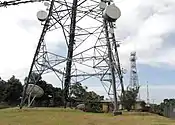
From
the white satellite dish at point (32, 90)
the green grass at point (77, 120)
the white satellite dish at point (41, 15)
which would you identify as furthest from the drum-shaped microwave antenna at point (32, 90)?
the green grass at point (77, 120)

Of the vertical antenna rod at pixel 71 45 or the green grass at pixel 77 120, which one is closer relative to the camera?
the green grass at pixel 77 120

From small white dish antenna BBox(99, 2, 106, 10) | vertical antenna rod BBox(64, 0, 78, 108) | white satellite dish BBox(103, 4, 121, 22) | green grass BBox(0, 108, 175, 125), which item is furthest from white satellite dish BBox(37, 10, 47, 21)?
green grass BBox(0, 108, 175, 125)

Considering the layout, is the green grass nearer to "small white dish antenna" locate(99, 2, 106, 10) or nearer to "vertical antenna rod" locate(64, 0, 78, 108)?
"vertical antenna rod" locate(64, 0, 78, 108)

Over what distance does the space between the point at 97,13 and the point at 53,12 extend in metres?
3.79

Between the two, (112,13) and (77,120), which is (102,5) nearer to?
(112,13)

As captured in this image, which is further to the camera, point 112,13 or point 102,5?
point 102,5

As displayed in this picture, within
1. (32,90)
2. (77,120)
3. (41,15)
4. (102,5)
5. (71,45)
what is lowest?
(77,120)

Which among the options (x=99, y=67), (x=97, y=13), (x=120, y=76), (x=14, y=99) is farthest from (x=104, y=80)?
(x=14, y=99)

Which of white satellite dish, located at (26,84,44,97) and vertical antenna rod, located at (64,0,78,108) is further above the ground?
vertical antenna rod, located at (64,0,78,108)

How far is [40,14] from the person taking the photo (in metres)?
28.4

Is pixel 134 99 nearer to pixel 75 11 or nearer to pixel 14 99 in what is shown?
pixel 75 11

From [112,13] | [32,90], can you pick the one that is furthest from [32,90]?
[112,13]

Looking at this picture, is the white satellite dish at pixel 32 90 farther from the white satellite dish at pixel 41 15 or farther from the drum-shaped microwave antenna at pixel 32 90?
the white satellite dish at pixel 41 15

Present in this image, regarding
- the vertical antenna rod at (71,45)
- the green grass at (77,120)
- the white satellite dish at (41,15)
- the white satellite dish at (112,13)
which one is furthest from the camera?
the vertical antenna rod at (71,45)
